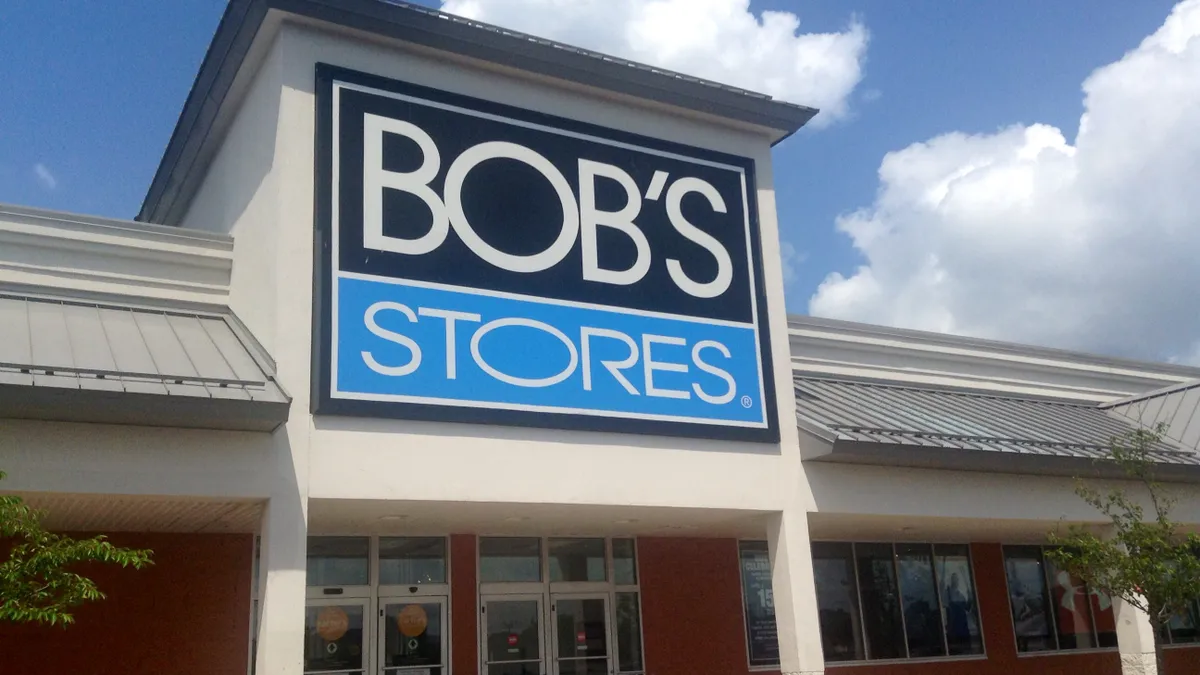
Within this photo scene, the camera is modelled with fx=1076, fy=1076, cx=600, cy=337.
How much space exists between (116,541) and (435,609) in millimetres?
4284

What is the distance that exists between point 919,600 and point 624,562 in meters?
5.91

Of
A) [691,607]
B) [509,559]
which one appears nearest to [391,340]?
[509,559]

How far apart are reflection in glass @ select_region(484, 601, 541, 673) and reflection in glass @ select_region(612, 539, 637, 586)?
1413mm

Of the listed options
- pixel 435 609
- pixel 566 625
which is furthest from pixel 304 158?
pixel 566 625

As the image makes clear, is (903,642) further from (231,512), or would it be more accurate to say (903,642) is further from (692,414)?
(231,512)

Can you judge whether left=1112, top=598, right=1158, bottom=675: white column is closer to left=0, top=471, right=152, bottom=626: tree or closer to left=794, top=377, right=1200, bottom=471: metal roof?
left=794, top=377, right=1200, bottom=471: metal roof

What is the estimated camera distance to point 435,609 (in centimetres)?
1488

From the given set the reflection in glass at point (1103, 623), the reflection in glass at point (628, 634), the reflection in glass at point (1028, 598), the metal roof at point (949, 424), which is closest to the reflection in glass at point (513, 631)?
the reflection in glass at point (628, 634)

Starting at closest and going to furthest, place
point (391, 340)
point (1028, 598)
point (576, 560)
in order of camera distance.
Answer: point (391, 340) < point (576, 560) < point (1028, 598)

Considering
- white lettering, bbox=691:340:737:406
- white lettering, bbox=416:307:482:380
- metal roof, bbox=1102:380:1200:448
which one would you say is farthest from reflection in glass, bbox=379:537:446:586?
metal roof, bbox=1102:380:1200:448

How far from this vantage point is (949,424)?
15.8 metres

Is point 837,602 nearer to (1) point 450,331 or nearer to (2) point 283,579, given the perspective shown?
(1) point 450,331

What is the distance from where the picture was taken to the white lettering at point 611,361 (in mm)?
12828

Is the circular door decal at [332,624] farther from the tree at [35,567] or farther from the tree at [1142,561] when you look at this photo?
the tree at [1142,561]
